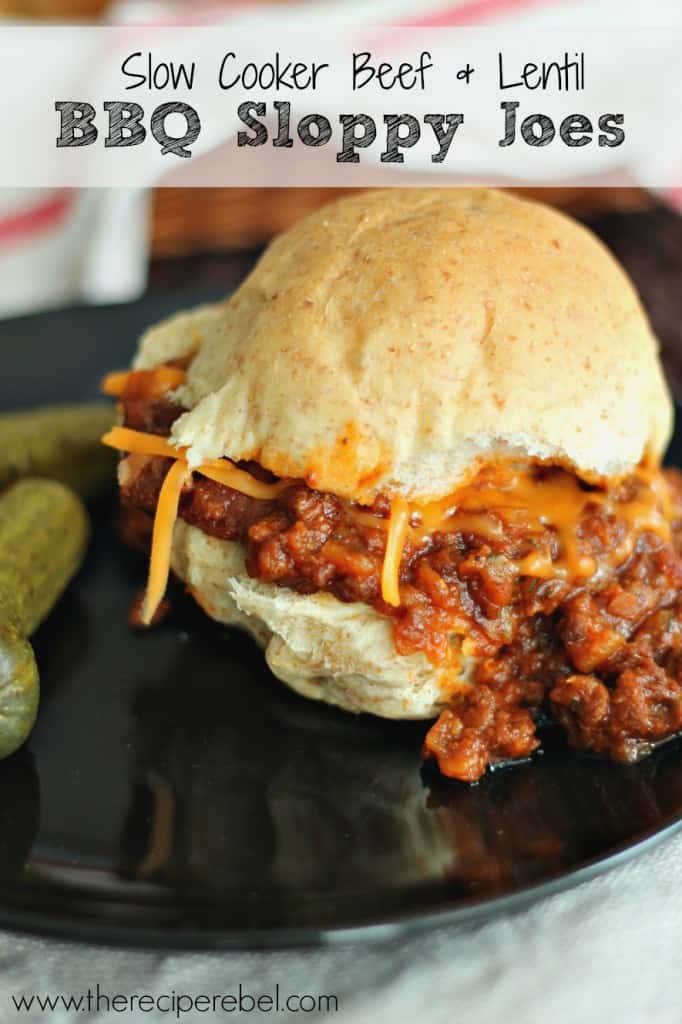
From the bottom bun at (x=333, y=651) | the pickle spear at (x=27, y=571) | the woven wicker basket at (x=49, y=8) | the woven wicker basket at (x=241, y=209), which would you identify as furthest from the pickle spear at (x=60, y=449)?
the woven wicker basket at (x=49, y=8)

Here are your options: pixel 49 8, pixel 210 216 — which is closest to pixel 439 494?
pixel 210 216

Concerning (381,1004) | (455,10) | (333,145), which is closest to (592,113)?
(455,10)

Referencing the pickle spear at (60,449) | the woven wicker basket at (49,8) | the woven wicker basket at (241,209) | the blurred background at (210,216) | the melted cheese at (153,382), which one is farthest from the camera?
the woven wicker basket at (49,8)

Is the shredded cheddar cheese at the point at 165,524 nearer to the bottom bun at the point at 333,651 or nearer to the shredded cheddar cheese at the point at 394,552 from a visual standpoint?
the bottom bun at the point at 333,651

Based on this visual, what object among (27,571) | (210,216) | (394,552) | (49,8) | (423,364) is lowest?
(27,571)

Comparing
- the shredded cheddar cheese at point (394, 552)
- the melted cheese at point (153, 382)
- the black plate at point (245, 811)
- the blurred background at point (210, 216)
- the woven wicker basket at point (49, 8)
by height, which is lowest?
the black plate at point (245, 811)

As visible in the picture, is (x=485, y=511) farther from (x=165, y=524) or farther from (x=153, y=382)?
(x=153, y=382)

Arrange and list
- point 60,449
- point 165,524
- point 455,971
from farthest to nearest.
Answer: point 60,449
point 165,524
point 455,971

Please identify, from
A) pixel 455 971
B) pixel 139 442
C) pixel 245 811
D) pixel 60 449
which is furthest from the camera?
pixel 60 449
